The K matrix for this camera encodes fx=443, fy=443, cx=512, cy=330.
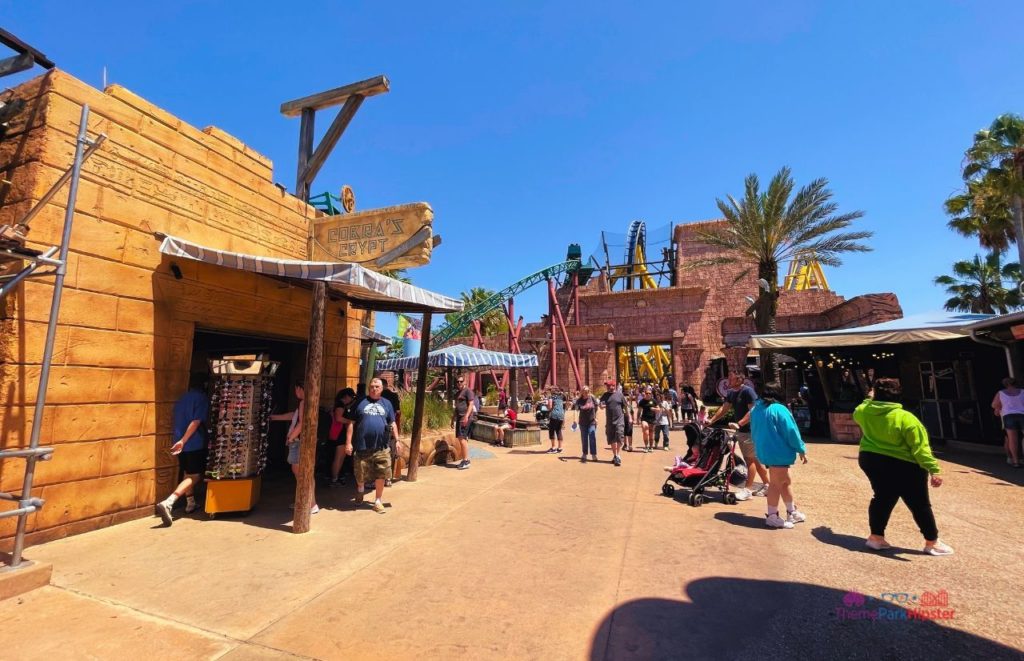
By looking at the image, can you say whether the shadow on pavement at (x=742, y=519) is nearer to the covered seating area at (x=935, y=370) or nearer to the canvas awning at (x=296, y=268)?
the canvas awning at (x=296, y=268)

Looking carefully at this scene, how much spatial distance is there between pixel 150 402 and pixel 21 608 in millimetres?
2352

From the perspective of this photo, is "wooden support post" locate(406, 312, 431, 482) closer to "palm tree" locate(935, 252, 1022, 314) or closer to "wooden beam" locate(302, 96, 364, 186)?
"wooden beam" locate(302, 96, 364, 186)

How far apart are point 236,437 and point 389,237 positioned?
3156 millimetres

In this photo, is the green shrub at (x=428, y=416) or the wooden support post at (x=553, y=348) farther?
the wooden support post at (x=553, y=348)

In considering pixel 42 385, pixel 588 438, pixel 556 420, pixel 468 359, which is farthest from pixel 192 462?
pixel 468 359

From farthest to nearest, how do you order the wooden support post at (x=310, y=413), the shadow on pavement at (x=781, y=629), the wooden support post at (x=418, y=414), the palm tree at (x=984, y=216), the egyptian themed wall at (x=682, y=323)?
the egyptian themed wall at (x=682, y=323) → the palm tree at (x=984, y=216) → the wooden support post at (x=418, y=414) → the wooden support post at (x=310, y=413) → the shadow on pavement at (x=781, y=629)

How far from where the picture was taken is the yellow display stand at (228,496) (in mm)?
5098

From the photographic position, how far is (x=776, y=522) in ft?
16.2

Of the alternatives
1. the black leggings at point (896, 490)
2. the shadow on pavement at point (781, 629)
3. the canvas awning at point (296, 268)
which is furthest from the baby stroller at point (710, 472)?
the canvas awning at point (296, 268)

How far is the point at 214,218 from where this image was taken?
235 inches

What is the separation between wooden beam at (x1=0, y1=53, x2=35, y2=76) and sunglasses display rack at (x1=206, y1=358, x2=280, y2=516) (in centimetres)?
348

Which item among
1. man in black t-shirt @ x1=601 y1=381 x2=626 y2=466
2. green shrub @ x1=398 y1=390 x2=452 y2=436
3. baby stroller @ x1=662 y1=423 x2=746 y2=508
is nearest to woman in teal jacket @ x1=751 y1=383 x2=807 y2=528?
baby stroller @ x1=662 y1=423 x2=746 y2=508

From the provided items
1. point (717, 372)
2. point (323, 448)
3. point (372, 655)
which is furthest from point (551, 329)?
point (372, 655)

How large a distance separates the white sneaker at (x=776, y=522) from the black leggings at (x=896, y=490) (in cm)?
82
